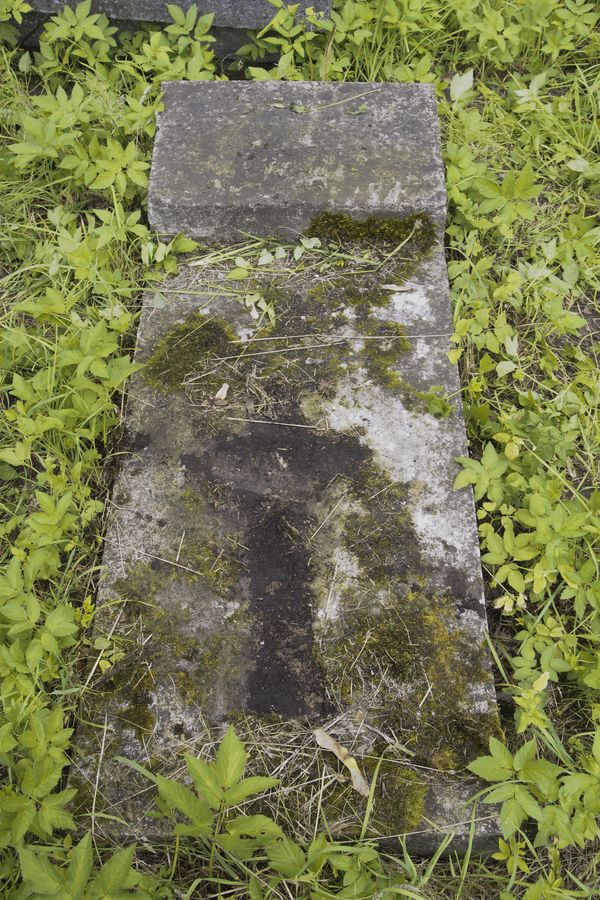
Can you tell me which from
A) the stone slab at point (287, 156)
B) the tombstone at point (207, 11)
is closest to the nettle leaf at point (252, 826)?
the stone slab at point (287, 156)

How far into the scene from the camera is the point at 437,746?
1.68 metres

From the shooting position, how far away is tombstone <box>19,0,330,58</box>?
297 centimetres

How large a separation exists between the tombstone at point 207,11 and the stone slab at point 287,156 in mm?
569

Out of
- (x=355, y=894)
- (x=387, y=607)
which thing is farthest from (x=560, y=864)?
(x=387, y=607)

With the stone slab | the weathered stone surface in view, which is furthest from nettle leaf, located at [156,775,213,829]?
the weathered stone surface

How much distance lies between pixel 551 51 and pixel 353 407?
212cm

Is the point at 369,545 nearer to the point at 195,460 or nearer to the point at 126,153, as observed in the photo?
the point at 195,460

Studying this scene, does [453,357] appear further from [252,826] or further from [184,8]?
[184,8]

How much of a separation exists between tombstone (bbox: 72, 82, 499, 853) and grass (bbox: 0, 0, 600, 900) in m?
0.11

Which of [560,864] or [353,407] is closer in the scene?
[560,864]

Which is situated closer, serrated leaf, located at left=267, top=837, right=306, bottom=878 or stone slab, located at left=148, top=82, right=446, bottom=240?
serrated leaf, located at left=267, top=837, right=306, bottom=878

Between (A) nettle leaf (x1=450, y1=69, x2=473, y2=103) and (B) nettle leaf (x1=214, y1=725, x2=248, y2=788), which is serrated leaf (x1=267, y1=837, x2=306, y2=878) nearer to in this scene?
(B) nettle leaf (x1=214, y1=725, x2=248, y2=788)

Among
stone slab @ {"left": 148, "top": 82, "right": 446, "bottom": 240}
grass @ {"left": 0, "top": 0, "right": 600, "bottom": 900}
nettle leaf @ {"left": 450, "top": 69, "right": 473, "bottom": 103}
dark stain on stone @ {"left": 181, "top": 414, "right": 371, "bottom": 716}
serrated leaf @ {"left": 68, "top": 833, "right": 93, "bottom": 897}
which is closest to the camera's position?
serrated leaf @ {"left": 68, "top": 833, "right": 93, "bottom": 897}

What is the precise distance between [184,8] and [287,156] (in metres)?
1.14
